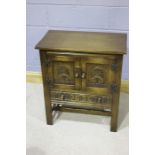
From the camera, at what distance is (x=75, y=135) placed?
1.82 m

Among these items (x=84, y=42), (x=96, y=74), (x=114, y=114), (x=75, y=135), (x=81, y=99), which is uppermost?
(x=84, y=42)

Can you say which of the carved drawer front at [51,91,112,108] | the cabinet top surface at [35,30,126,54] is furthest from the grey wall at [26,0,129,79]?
the carved drawer front at [51,91,112,108]

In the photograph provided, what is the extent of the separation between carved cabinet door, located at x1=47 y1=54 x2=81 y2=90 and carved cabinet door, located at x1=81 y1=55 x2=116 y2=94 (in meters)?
0.06

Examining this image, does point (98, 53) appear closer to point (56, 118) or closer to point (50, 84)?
point (50, 84)

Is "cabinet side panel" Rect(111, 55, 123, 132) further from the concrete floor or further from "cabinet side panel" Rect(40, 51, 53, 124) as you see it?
"cabinet side panel" Rect(40, 51, 53, 124)

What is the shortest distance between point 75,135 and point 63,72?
1.65 ft

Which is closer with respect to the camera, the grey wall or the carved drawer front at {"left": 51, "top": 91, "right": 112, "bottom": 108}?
the carved drawer front at {"left": 51, "top": 91, "right": 112, "bottom": 108}

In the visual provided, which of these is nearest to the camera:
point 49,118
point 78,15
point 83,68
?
point 83,68

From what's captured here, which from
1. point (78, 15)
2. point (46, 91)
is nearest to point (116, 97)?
point (46, 91)

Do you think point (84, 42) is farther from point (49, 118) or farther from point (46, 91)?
point (49, 118)

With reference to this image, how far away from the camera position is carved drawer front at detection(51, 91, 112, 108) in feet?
5.74
